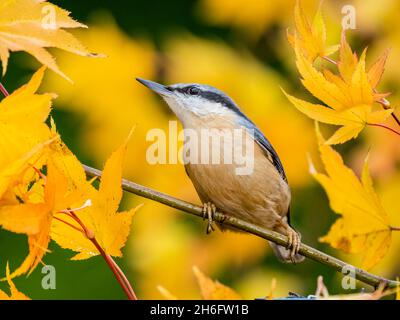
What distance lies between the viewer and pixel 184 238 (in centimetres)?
198

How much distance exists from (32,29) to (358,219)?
438 millimetres

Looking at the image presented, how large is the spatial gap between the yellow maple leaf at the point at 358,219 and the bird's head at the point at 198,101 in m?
1.04

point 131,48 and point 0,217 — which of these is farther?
point 131,48

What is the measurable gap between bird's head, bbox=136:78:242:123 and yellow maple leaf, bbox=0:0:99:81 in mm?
1036

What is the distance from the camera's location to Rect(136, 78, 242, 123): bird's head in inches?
74.4

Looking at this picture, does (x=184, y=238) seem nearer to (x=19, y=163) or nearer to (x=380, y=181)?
(x=380, y=181)

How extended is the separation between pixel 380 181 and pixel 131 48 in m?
0.74

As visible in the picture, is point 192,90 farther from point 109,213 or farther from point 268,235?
point 109,213

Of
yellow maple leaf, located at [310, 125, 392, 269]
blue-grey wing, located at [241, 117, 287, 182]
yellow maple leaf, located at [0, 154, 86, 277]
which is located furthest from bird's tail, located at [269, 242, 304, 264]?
yellow maple leaf, located at [0, 154, 86, 277]

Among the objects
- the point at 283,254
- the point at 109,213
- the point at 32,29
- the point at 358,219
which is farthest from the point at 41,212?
the point at 283,254

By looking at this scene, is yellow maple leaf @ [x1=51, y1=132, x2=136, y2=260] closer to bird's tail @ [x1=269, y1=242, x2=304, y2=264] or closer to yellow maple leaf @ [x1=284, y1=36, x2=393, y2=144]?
yellow maple leaf @ [x1=284, y1=36, x2=393, y2=144]

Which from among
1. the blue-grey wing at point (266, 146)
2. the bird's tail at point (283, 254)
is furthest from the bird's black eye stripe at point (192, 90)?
the bird's tail at point (283, 254)
